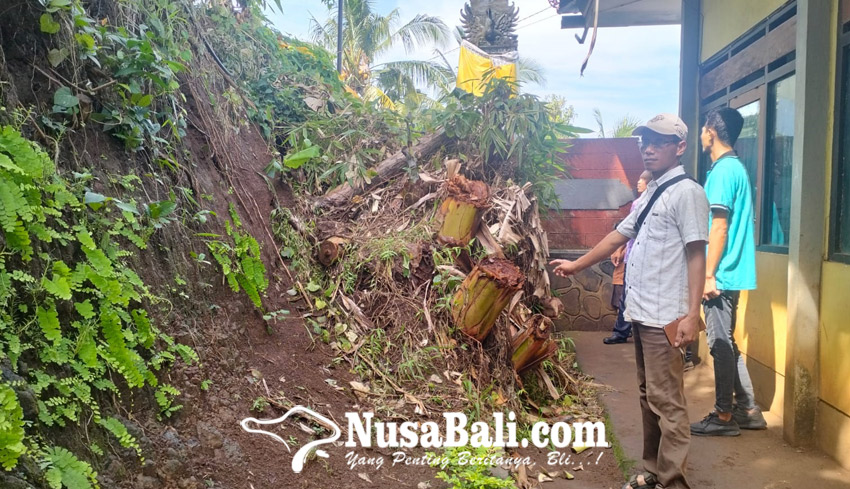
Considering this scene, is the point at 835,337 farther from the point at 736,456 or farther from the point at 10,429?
the point at 10,429

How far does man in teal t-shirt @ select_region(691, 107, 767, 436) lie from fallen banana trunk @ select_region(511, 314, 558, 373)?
1.19 m

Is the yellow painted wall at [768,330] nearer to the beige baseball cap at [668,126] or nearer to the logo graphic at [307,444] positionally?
the beige baseball cap at [668,126]

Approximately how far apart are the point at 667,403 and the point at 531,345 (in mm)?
1612

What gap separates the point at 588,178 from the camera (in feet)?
28.2

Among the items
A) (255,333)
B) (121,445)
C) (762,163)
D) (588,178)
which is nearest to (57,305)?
(121,445)

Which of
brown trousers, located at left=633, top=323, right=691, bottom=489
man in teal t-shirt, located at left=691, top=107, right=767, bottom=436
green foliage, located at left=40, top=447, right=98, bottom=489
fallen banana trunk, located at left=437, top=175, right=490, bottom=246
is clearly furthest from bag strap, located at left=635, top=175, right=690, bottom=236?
green foliage, located at left=40, top=447, right=98, bottom=489

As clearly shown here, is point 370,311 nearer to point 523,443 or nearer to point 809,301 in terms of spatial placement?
point 523,443

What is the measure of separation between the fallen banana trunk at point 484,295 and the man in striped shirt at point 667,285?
0.98 m

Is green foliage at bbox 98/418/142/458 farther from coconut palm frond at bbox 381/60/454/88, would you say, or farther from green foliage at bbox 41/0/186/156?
coconut palm frond at bbox 381/60/454/88

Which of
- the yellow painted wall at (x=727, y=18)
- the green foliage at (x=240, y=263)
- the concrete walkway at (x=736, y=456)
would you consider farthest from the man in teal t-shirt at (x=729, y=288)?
the green foliage at (x=240, y=263)

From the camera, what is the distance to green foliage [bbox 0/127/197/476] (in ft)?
7.12

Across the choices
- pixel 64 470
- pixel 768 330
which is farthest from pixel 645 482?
pixel 64 470

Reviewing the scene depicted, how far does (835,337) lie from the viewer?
3771 mm

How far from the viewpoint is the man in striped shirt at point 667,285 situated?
10.3 ft
